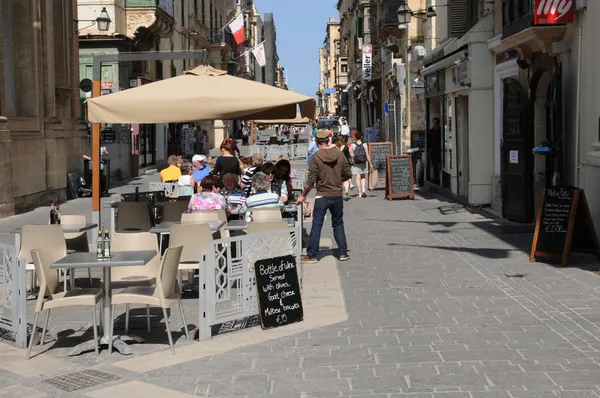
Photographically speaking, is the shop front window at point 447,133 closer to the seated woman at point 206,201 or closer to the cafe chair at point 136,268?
the seated woman at point 206,201

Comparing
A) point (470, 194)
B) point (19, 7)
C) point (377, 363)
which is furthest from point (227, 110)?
point (19, 7)

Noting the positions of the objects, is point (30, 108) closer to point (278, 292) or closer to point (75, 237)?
point (75, 237)

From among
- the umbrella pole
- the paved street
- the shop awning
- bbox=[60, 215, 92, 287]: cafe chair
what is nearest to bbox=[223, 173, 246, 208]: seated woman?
the paved street

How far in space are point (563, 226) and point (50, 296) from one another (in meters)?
6.41

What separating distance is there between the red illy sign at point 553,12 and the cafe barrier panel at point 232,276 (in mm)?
6704

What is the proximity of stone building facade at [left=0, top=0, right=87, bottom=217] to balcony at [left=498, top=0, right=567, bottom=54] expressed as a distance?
32.5 feet

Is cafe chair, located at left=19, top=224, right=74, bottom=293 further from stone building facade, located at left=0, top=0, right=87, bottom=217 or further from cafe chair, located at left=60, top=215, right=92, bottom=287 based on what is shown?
stone building facade, located at left=0, top=0, right=87, bottom=217

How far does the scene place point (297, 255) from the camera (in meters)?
9.13

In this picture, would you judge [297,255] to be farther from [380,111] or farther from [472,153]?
[380,111]

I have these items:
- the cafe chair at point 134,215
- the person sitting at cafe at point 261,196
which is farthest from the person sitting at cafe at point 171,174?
the person sitting at cafe at point 261,196

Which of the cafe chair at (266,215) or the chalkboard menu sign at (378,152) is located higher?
the chalkboard menu sign at (378,152)

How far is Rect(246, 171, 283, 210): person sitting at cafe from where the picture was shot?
11.6 meters

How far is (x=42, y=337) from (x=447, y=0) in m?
18.8

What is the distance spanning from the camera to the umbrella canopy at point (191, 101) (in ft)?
32.6
